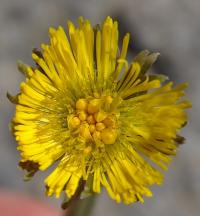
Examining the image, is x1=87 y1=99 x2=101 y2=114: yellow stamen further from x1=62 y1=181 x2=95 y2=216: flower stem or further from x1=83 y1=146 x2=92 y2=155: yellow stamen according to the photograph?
x1=62 y1=181 x2=95 y2=216: flower stem

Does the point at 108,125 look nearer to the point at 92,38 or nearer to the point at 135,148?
the point at 135,148

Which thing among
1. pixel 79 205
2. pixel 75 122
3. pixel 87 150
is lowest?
pixel 79 205

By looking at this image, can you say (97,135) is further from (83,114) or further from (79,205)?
(79,205)

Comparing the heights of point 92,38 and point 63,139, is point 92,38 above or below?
above

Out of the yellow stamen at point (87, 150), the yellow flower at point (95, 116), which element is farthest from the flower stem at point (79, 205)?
the yellow stamen at point (87, 150)

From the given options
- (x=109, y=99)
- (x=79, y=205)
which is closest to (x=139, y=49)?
(x=109, y=99)

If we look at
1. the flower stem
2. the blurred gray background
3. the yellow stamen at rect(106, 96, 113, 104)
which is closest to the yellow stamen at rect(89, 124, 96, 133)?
the yellow stamen at rect(106, 96, 113, 104)

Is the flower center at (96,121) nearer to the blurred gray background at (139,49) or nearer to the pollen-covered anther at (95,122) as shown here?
the pollen-covered anther at (95,122)

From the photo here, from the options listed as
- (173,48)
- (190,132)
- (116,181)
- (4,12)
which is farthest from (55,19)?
(116,181)
